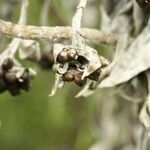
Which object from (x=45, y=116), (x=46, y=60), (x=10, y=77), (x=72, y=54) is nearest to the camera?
(x=72, y=54)

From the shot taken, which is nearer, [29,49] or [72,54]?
[72,54]

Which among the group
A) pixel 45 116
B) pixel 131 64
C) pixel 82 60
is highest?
pixel 82 60

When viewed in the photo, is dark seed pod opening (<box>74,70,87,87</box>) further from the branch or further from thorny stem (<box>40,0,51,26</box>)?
thorny stem (<box>40,0,51,26</box>)

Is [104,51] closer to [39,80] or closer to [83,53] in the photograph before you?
[39,80]

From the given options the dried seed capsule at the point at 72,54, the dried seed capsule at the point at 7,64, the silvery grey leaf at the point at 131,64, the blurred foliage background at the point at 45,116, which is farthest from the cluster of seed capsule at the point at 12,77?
the blurred foliage background at the point at 45,116

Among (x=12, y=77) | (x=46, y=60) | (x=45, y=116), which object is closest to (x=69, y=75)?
(x=12, y=77)

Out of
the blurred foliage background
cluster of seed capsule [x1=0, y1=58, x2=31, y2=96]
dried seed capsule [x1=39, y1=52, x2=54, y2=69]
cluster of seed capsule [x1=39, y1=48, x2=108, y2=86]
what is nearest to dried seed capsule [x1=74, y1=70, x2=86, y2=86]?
cluster of seed capsule [x1=39, y1=48, x2=108, y2=86]

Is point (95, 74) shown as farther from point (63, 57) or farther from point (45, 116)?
point (45, 116)

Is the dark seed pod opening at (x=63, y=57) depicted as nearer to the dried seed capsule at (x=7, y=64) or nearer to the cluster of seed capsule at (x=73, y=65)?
the cluster of seed capsule at (x=73, y=65)
